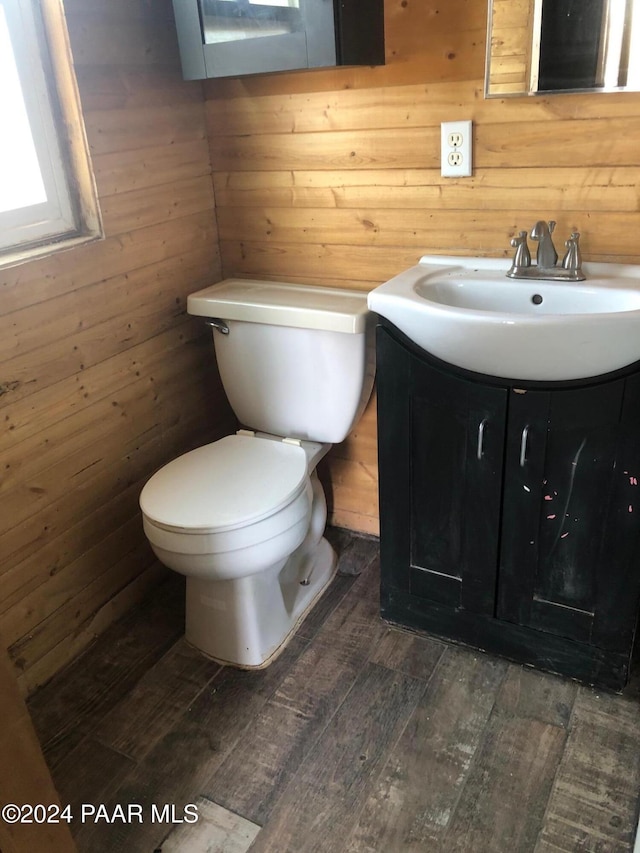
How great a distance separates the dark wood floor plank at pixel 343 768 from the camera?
131 cm

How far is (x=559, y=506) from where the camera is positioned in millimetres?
1442

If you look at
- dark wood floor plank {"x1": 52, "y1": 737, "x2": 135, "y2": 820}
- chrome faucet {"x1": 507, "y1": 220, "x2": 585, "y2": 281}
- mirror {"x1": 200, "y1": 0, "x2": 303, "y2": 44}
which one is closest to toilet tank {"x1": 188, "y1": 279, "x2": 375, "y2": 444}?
chrome faucet {"x1": 507, "y1": 220, "x2": 585, "y2": 281}

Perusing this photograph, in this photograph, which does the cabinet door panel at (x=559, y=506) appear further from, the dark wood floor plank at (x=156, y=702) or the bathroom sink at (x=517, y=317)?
the dark wood floor plank at (x=156, y=702)

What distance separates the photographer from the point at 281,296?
1791 millimetres

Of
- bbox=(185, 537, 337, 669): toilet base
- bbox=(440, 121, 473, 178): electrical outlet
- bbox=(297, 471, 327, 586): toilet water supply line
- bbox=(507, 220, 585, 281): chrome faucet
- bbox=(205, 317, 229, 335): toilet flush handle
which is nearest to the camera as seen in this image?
bbox=(507, 220, 585, 281): chrome faucet

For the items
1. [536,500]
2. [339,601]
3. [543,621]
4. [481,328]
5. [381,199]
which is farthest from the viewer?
[339,601]

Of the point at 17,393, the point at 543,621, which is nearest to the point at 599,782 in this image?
the point at 543,621

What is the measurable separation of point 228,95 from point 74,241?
598mm

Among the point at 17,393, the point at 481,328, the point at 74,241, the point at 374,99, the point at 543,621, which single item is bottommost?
the point at 543,621

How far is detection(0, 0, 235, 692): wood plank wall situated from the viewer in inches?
59.8

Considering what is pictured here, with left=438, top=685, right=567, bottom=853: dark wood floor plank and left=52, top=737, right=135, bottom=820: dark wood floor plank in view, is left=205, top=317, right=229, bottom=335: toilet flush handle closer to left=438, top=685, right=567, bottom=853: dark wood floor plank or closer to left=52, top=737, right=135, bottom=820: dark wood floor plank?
left=52, top=737, right=135, bottom=820: dark wood floor plank

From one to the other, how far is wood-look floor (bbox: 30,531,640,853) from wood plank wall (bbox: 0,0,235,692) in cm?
20

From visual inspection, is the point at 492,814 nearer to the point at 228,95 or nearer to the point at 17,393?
the point at 17,393

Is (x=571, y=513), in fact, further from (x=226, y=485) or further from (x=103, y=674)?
(x=103, y=674)
